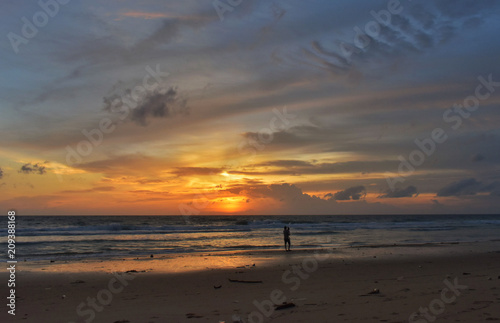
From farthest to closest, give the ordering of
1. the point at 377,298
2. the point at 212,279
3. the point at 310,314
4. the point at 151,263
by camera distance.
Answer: the point at 151,263
the point at 212,279
the point at 377,298
the point at 310,314

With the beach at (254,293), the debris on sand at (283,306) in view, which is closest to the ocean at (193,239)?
the beach at (254,293)

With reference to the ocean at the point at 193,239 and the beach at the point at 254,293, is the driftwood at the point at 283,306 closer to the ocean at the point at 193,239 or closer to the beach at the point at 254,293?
the beach at the point at 254,293

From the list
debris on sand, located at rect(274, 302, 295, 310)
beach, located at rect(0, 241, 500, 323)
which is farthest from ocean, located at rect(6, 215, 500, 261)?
debris on sand, located at rect(274, 302, 295, 310)

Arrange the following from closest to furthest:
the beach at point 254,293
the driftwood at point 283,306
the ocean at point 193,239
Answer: the beach at point 254,293, the driftwood at point 283,306, the ocean at point 193,239

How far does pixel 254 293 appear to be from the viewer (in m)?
10.9

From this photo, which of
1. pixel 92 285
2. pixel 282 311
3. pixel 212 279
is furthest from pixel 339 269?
pixel 92 285

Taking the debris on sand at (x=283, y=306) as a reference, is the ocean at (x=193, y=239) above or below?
below

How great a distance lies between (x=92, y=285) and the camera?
12906 millimetres

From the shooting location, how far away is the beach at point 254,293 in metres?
8.03

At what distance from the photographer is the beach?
8.03 meters

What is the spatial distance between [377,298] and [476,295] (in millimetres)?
2466

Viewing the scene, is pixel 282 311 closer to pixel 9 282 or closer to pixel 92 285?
pixel 92 285

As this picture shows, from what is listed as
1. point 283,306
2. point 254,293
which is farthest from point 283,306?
point 254,293

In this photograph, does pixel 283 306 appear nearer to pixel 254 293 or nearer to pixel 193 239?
pixel 254 293
